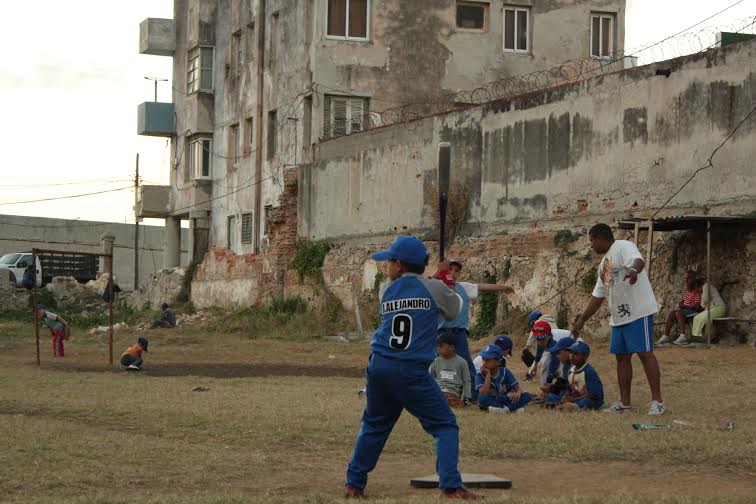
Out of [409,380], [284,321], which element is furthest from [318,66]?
[409,380]

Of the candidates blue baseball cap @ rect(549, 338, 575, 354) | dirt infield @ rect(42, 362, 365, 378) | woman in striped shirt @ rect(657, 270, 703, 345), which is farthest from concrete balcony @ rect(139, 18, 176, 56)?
blue baseball cap @ rect(549, 338, 575, 354)

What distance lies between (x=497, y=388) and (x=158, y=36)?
1463 inches

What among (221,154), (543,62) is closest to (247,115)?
(221,154)

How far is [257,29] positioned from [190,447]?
3180cm

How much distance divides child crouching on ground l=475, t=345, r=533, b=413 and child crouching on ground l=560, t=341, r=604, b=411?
444 mm

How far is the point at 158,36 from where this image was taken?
47.7m

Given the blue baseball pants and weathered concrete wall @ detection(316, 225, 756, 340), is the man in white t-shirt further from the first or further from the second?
weathered concrete wall @ detection(316, 225, 756, 340)

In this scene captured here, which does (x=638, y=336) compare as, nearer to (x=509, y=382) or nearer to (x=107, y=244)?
(x=509, y=382)

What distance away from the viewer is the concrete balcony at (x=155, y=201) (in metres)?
48.1

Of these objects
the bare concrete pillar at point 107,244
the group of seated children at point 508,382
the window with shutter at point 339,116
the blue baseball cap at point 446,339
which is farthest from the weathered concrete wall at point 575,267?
the blue baseball cap at point 446,339

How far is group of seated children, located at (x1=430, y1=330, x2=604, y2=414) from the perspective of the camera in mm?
13008

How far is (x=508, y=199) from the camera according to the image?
→ 28172 millimetres

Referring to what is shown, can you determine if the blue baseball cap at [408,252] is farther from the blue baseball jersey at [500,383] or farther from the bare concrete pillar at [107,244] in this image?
the bare concrete pillar at [107,244]

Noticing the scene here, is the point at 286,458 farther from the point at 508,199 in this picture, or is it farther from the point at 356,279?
the point at 356,279
